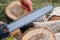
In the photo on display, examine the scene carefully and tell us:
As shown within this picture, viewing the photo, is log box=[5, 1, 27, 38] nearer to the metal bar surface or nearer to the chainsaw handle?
the metal bar surface

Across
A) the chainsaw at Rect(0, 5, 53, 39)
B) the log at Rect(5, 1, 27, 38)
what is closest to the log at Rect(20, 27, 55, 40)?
the chainsaw at Rect(0, 5, 53, 39)

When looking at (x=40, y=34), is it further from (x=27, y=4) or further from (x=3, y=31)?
(x=27, y=4)

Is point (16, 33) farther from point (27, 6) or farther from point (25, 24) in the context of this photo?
point (27, 6)

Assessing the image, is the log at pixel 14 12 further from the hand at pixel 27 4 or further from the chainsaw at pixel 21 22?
the chainsaw at pixel 21 22

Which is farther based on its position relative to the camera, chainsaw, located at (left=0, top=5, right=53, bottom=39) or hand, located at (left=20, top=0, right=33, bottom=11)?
hand, located at (left=20, top=0, right=33, bottom=11)

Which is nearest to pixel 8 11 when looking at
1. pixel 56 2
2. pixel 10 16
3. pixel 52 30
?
pixel 10 16

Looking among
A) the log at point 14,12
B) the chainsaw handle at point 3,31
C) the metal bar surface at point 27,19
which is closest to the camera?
the chainsaw handle at point 3,31

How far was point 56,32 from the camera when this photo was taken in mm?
4402

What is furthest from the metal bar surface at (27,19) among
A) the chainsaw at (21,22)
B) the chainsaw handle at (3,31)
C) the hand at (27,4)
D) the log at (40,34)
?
the hand at (27,4)

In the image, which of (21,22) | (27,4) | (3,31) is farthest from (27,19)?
(27,4)

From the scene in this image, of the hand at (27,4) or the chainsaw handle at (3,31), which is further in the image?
the hand at (27,4)

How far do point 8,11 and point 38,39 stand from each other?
1479mm

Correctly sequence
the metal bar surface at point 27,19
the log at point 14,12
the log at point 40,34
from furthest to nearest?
the log at point 14,12 < the metal bar surface at point 27,19 < the log at point 40,34

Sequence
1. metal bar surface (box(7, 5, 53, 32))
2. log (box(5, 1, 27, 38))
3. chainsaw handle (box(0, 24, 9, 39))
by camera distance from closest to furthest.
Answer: chainsaw handle (box(0, 24, 9, 39))
metal bar surface (box(7, 5, 53, 32))
log (box(5, 1, 27, 38))
